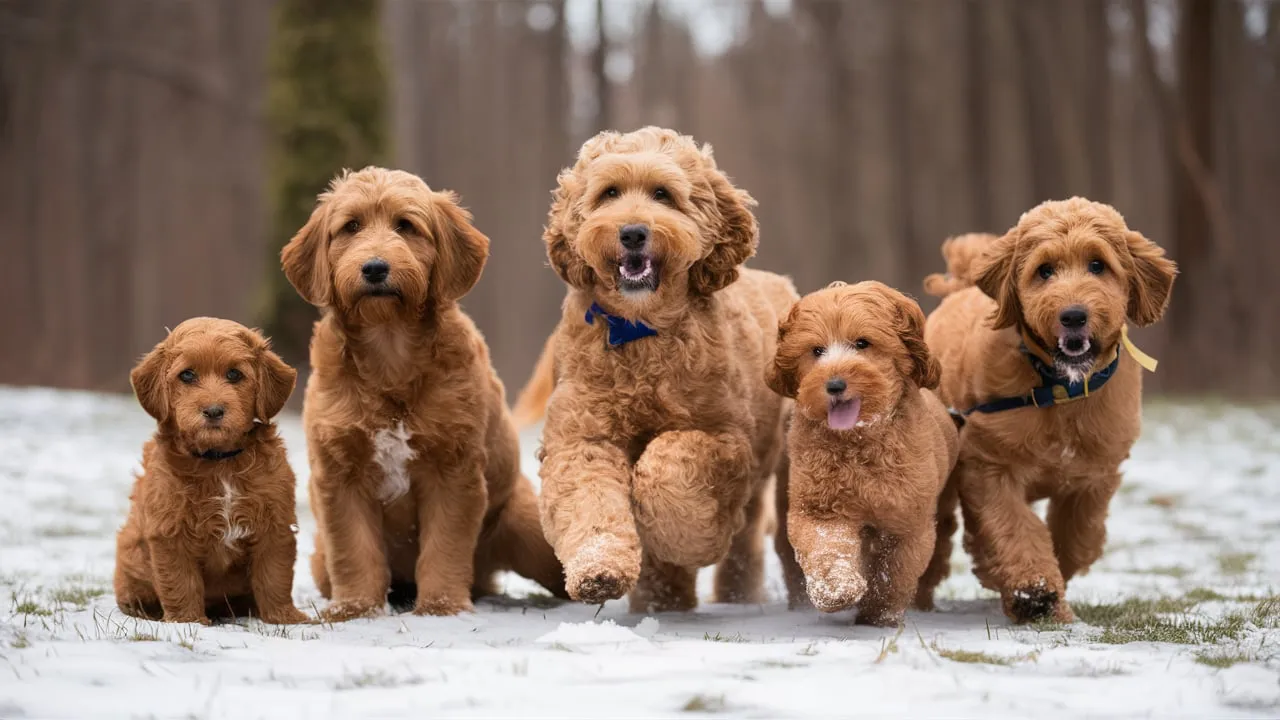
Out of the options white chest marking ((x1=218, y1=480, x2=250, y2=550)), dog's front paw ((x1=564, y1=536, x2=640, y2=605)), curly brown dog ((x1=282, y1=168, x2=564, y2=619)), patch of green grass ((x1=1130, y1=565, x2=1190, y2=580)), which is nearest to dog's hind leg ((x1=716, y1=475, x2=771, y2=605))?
curly brown dog ((x1=282, y1=168, x2=564, y2=619))

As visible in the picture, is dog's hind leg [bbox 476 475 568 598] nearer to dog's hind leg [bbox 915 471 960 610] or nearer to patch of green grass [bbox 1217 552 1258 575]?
dog's hind leg [bbox 915 471 960 610]

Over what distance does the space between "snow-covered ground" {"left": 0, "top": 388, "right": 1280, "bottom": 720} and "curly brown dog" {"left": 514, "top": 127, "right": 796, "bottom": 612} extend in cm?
43

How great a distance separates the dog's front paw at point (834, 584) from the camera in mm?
4441

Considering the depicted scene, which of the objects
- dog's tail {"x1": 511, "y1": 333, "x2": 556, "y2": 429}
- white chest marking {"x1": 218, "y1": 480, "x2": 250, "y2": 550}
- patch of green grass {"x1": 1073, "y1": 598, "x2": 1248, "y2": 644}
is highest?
dog's tail {"x1": 511, "y1": 333, "x2": 556, "y2": 429}

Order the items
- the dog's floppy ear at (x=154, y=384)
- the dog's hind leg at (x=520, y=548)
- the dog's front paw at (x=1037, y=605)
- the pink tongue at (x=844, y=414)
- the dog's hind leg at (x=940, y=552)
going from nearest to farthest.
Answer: the pink tongue at (x=844, y=414) → the dog's floppy ear at (x=154, y=384) → the dog's front paw at (x=1037, y=605) → the dog's hind leg at (x=940, y=552) → the dog's hind leg at (x=520, y=548)

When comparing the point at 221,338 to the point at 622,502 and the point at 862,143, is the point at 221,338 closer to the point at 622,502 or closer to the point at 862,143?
the point at 622,502

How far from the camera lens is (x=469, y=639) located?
4457 mm

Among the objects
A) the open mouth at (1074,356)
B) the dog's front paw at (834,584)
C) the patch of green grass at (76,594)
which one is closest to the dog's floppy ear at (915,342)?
the open mouth at (1074,356)

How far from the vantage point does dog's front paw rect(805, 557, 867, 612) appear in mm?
4441

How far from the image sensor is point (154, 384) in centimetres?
487

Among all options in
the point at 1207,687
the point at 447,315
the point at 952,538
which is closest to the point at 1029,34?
the point at 952,538

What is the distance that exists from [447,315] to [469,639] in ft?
4.71

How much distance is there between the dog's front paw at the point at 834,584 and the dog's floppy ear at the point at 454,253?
72.2 inches

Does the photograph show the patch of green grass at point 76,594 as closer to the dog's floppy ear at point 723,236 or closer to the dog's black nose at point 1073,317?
the dog's floppy ear at point 723,236
